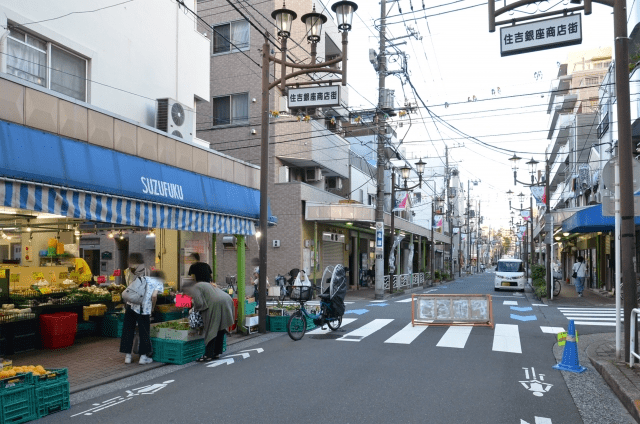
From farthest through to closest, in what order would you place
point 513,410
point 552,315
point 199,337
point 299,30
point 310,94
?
point 299,30 → point 552,315 → point 310,94 → point 199,337 → point 513,410

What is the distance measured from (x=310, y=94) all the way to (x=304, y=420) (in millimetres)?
8079

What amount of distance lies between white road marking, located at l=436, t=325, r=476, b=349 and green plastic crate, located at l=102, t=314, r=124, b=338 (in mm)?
7507

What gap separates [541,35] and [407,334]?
773 cm

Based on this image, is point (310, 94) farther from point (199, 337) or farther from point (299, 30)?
point (299, 30)

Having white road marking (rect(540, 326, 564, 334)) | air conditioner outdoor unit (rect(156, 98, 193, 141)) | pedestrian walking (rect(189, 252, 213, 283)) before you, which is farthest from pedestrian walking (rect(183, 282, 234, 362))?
white road marking (rect(540, 326, 564, 334))

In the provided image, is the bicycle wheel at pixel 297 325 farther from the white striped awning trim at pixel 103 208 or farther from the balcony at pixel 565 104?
the balcony at pixel 565 104

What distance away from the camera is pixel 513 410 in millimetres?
6477

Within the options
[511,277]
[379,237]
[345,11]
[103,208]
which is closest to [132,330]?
[103,208]

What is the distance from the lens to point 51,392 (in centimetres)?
645

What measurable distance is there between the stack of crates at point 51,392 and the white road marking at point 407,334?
23.3 feet

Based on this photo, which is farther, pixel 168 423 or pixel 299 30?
pixel 299 30

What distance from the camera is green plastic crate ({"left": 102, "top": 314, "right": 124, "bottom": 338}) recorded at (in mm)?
12203

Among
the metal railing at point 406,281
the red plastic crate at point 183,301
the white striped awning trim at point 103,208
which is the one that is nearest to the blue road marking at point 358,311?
the red plastic crate at point 183,301

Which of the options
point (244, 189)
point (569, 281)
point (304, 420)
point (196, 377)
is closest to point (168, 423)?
point (304, 420)
